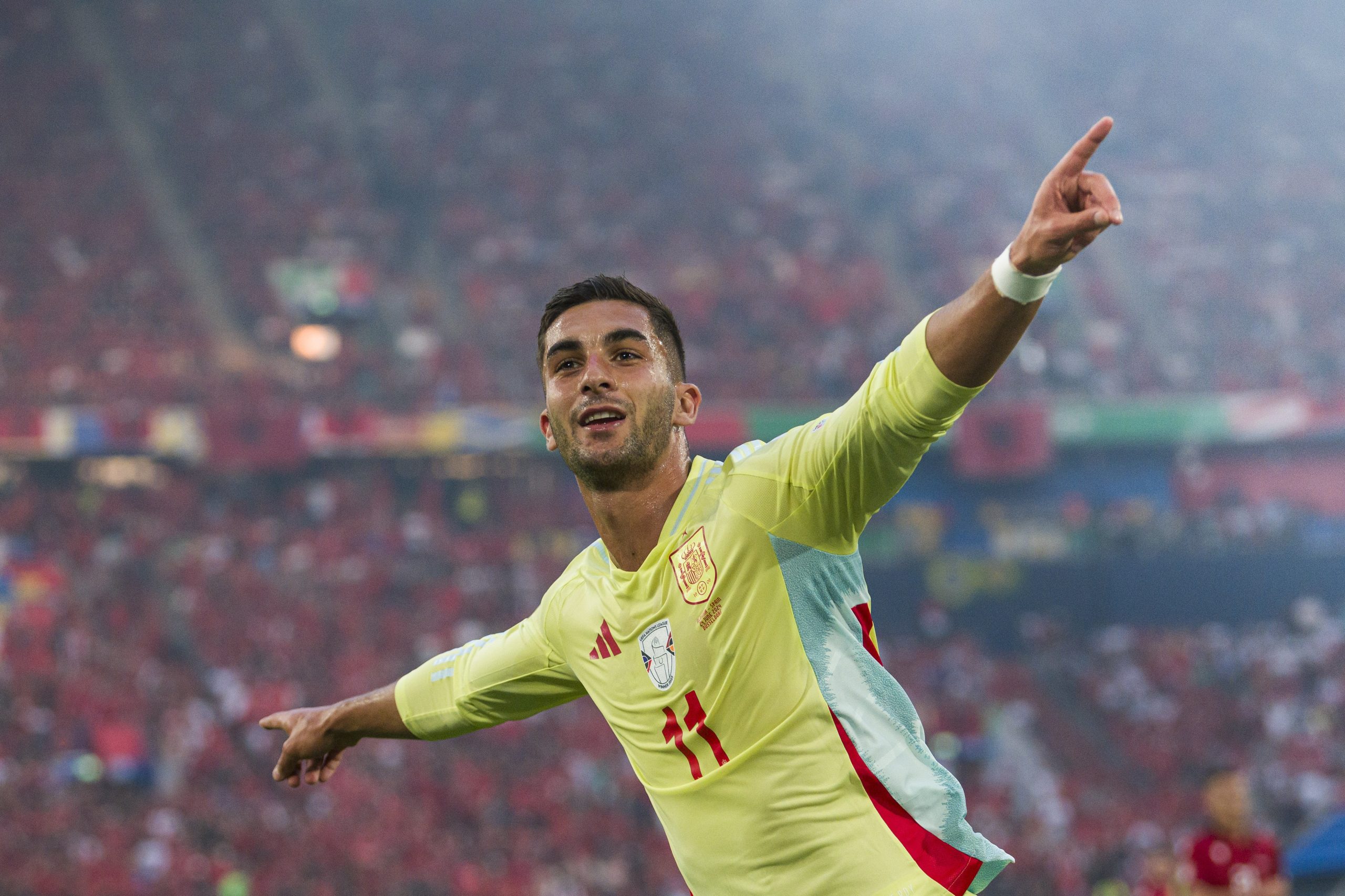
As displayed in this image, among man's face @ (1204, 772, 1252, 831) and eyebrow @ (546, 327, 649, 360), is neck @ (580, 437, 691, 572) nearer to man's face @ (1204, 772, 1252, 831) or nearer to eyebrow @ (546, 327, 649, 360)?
eyebrow @ (546, 327, 649, 360)

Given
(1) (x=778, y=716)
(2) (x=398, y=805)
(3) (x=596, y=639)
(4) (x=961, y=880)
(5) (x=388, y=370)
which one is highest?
(5) (x=388, y=370)

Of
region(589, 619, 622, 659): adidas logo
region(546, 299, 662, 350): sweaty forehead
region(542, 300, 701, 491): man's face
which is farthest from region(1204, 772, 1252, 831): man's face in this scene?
region(546, 299, 662, 350): sweaty forehead

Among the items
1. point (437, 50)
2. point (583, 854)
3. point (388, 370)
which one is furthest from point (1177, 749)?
point (437, 50)

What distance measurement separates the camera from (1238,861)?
236 inches

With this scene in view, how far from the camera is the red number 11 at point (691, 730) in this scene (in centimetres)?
252

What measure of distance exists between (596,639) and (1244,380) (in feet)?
77.4

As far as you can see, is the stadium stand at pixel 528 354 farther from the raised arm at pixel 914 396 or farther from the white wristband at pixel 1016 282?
the white wristband at pixel 1016 282

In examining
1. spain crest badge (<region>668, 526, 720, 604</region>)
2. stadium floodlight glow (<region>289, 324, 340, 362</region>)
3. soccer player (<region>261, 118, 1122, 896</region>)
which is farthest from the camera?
stadium floodlight glow (<region>289, 324, 340, 362</region>)

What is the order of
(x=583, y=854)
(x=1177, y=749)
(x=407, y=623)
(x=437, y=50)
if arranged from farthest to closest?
(x=437, y=50) < (x=407, y=623) < (x=1177, y=749) < (x=583, y=854)

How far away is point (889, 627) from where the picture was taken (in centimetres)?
1931

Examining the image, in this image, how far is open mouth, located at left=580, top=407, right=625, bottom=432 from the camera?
2.62 metres

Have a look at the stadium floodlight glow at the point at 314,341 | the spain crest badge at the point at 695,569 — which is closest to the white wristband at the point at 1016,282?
the spain crest badge at the point at 695,569

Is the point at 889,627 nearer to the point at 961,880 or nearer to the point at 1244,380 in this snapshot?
the point at 1244,380

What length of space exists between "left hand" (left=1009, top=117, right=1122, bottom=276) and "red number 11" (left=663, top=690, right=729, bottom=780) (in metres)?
1.12
